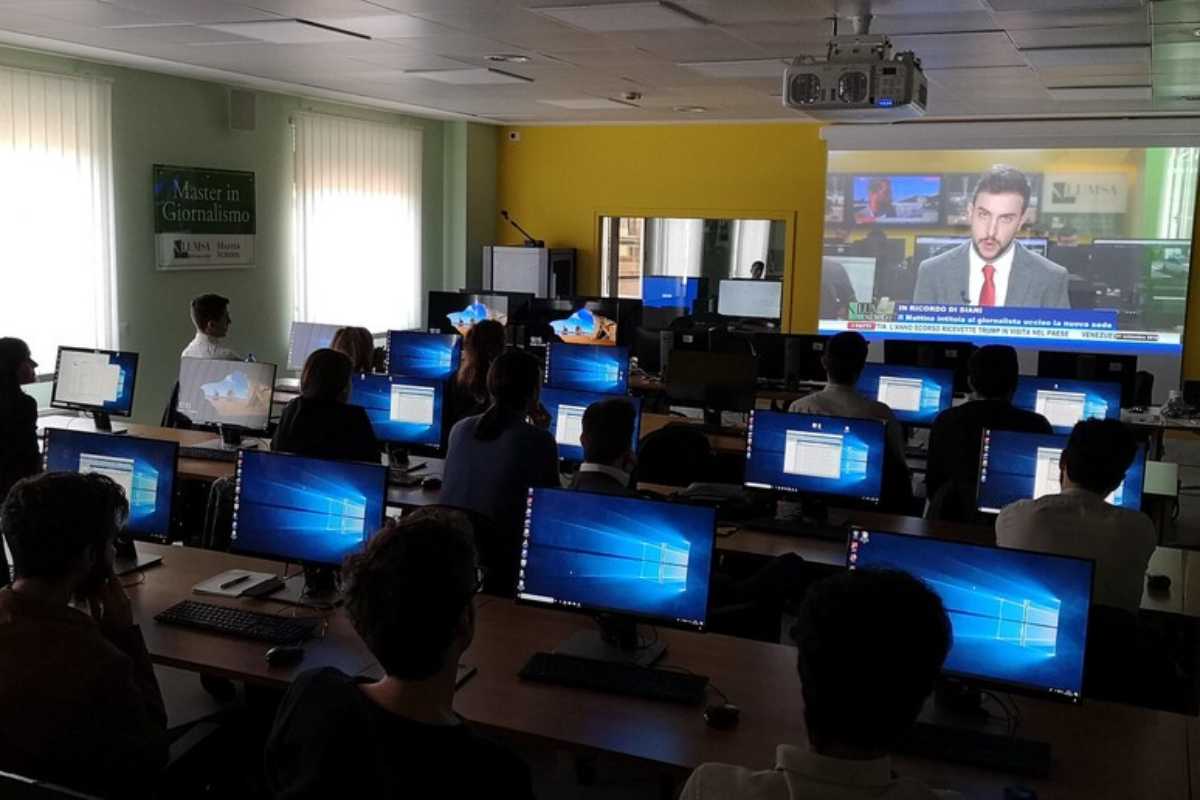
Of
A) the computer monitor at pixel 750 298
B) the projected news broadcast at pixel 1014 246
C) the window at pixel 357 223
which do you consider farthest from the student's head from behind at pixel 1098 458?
the computer monitor at pixel 750 298

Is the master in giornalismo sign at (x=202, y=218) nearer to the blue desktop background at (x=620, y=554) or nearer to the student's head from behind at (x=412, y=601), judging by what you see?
the blue desktop background at (x=620, y=554)

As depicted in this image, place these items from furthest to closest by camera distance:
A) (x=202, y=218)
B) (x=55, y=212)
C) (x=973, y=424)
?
(x=202, y=218) → (x=55, y=212) → (x=973, y=424)

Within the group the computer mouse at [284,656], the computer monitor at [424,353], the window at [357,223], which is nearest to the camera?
the computer mouse at [284,656]

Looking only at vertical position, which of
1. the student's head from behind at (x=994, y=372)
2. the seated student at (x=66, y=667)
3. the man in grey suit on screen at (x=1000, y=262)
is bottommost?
the seated student at (x=66, y=667)

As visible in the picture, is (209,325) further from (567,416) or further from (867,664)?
(867,664)

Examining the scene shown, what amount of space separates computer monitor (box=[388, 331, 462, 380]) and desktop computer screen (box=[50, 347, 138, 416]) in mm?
1801

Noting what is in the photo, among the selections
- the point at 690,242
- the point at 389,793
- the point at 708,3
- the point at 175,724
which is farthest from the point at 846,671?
the point at 690,242

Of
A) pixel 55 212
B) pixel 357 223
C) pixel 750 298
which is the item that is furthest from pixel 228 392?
pixel 750 298

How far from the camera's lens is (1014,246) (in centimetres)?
980

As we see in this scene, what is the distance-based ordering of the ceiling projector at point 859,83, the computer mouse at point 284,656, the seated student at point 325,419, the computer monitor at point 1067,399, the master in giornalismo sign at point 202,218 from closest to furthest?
1. the computer mouse at point 284,656
2. the seated student at point 325,419
3. the ceiling projector at point 859,83
4. the computer monitor at point 1067,399
5. the master in giornalismo sign at point 202,218

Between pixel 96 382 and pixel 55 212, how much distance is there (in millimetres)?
1788

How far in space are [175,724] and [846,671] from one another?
6.86 ft

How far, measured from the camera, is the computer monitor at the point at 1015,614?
249cm

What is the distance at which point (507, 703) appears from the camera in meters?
2.60
